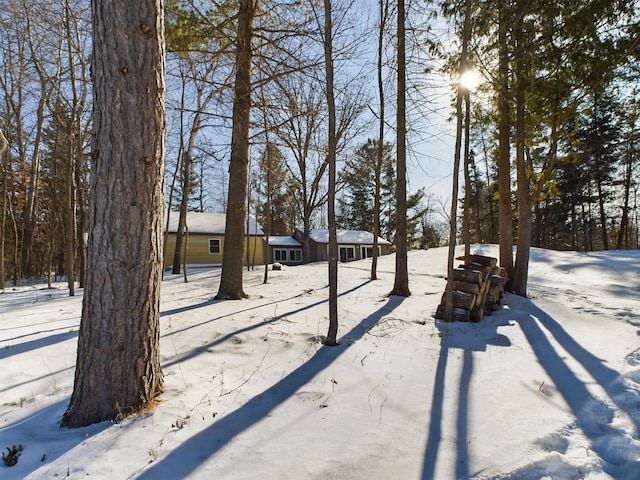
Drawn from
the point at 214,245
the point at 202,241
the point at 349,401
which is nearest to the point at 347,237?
the point at 214,245

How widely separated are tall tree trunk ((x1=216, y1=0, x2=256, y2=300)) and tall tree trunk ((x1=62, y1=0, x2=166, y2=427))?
449 centimetres

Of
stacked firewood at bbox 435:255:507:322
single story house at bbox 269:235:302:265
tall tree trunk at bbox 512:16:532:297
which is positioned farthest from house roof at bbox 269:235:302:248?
stacked firewood at bbox 435:255:507:322

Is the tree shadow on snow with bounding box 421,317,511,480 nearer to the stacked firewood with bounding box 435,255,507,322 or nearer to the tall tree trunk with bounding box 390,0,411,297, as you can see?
the stacked firewood with bounding box 435,255,507,322

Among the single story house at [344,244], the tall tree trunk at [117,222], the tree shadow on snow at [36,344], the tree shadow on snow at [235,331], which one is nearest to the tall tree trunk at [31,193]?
the tree shadow on snow at [36,344]

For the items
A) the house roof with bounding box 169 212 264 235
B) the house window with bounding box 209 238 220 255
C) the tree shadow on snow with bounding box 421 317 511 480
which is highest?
the house roof with bounding box 169 212 264 235

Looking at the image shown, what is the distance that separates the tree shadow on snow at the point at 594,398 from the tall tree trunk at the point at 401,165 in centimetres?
299

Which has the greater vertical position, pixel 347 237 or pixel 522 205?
pixel 522 205

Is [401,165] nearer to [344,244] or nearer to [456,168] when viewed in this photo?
[456,168]

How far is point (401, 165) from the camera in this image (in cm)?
777

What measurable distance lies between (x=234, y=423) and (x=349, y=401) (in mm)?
922

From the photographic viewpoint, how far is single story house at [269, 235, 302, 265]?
27.1 m

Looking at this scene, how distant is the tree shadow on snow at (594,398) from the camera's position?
209cm

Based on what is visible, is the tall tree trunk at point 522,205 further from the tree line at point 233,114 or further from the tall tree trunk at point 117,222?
the tall tree trunk at point 117,222

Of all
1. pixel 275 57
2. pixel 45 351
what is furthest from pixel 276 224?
pixel 45 351
